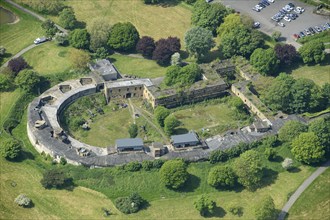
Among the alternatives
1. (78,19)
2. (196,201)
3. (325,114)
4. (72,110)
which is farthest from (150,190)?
(78,19)

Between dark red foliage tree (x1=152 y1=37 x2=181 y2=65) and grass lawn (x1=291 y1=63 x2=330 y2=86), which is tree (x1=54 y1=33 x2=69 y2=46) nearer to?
dark red foliage tree (x1=152 y1=37 x2=181 y2=65)

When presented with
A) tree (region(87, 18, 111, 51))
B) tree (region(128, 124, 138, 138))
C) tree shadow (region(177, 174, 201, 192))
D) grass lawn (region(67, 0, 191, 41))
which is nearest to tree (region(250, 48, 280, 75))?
grass lawn (region(67, 0, 191, 41))

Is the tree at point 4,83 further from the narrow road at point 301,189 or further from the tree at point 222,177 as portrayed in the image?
the narrow road at point 301,189

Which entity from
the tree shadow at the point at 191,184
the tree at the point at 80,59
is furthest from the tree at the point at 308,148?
the tree at the point at 80,59

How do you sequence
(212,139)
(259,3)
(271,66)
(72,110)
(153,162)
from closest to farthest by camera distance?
(153,162) < (212,139) < (72,110) < (271,66) < (259,3)

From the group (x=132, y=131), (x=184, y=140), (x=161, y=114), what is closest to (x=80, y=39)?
(x=132, y=131)

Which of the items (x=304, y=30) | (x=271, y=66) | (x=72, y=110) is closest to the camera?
(x=72, y=110)

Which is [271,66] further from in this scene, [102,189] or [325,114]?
[102,189]
